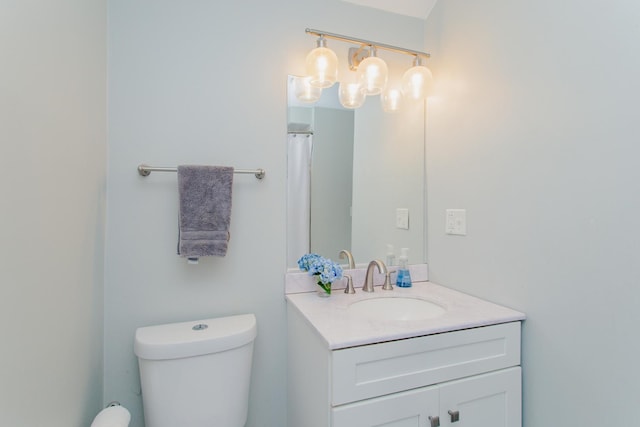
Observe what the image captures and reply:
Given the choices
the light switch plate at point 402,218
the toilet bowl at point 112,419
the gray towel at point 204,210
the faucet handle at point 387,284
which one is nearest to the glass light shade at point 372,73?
the light switch plate at point 402,218

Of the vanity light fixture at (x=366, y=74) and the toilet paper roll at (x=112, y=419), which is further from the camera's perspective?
the vanity light fixture at (x=366, y=74)

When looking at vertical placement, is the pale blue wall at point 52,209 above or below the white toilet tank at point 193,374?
above

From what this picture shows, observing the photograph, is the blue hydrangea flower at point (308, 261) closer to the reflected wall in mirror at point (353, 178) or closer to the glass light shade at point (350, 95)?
the reflected wall in mirror at point (353, 178)

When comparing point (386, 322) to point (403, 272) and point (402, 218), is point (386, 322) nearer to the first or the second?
point (403, 272)

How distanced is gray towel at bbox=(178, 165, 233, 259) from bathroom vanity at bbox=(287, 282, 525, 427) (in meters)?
0.43

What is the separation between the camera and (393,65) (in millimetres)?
1588

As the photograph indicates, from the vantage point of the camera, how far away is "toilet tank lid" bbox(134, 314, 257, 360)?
105cm

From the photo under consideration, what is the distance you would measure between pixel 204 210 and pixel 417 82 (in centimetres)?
112

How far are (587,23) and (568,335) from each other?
37.3 inches

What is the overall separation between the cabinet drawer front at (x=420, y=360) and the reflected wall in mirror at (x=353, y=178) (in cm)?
59

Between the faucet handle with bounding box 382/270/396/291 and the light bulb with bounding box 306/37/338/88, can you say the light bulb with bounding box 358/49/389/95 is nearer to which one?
the light bulb with bounding box 306/37/338/88

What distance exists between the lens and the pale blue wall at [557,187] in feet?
Answer: 2.74

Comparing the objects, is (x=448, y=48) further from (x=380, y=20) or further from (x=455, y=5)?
(x=380, y=20)

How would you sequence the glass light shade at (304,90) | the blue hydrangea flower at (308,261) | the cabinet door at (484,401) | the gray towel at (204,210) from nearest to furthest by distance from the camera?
the cabinet door at (484,401) < the gray towel at (204,210) < the blue hydrangea flower at (308,261) < the glass light shade at (304,90)
